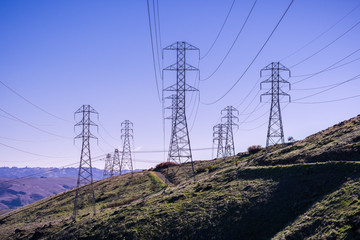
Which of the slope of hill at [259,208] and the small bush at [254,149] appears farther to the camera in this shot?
the small bush at [254,149]

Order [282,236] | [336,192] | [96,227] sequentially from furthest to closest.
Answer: [96,227], [336,192], [282,236]

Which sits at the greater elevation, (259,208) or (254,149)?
(254,149)

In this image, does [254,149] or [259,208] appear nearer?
[259,208]

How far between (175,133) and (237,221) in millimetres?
28444

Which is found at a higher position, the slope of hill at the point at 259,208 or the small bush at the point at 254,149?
the small bush at the point at 254,149

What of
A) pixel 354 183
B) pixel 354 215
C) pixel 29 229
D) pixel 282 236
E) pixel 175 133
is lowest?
pixel 29 229

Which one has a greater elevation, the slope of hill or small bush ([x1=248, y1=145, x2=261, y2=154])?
small bush ([x1=248, y1=145, x2=261, y2=154])

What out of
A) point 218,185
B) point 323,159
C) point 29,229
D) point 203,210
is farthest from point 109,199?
point 323,159

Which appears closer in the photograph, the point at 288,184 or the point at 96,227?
the point at 288,184

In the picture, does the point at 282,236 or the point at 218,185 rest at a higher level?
the point at 218,185

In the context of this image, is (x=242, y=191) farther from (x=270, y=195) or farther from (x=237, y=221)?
(x=237, y=221)

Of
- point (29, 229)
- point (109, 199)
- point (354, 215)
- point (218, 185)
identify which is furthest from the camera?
point (109, 199)

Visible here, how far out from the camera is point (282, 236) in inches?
1147

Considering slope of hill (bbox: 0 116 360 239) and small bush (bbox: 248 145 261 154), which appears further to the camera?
small bush (bbox: 248 145 261 154)
